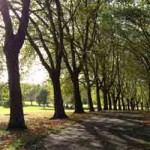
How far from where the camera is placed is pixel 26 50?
38.2 metres

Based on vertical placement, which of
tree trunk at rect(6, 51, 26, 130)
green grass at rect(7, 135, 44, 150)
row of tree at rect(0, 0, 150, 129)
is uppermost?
row of tree at rect(0, 0, 150, 129)

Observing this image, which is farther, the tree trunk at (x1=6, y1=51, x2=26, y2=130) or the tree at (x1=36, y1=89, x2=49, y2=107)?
A: the tree at (x1=36, y1=89, x2=49, y2=107)

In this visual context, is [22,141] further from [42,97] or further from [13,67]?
[42,97]

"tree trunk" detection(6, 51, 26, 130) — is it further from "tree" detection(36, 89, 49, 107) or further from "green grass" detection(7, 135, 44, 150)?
"tree" detection(36, 89, 49, 107)

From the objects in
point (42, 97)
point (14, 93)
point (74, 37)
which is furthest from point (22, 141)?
point (42, 97)

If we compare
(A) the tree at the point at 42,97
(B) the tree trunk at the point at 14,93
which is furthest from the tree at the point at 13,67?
(A) the tree at the point at 42,97

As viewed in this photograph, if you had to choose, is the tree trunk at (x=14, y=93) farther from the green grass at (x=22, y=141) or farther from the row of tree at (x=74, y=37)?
the green grass at (x=22, y=141)

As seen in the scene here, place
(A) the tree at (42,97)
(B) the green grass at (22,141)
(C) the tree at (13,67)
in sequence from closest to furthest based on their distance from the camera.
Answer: (B) the green grass at (22,141)
(C) the tree at (13,67)
(A) the tree at (42,97)

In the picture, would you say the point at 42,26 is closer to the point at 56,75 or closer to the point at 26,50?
the point at 26,50

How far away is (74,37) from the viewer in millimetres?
41969

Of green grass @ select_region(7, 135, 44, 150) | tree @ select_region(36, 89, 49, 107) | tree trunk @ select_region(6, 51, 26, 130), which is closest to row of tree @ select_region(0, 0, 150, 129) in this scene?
tree trunk @ select_region(6, 51, 26, 130)

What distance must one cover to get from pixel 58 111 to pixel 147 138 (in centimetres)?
1530

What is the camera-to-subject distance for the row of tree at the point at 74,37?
792 inches

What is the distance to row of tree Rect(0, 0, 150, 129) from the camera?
20.1 metres
